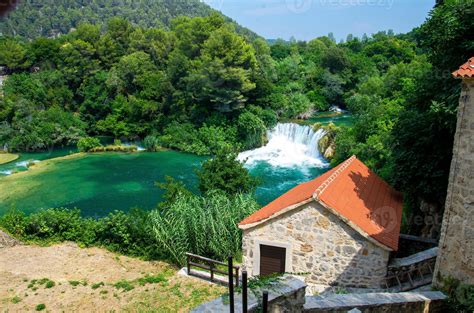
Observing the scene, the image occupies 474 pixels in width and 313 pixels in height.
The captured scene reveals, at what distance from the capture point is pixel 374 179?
524 inches

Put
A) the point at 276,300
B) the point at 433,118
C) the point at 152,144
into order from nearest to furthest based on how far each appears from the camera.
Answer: the point at 276,300
the point at 433,118
the point at 152,144

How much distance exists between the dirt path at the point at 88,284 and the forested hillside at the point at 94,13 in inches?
3894

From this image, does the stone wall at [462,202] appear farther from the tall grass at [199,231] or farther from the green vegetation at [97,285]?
the green vegetation at [97,285]

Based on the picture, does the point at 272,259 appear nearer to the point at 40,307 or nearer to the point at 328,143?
the point at 40,307

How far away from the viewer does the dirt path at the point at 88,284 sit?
417 inches

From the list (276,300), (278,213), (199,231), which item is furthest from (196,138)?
(276,300)

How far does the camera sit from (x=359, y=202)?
1128 cm

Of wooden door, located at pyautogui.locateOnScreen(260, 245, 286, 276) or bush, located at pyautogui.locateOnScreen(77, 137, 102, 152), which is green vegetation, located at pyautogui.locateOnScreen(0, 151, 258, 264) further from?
bush, located at pyautogui.locateOnScreen(77, 137, 102, 152)

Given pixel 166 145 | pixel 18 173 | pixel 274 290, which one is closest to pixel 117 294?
pixel 274 290

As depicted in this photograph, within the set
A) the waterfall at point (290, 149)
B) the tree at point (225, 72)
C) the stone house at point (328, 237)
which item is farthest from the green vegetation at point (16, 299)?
the tree at point (225, 72)

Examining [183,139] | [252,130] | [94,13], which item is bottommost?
[183,139]

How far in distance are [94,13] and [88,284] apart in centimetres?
12601

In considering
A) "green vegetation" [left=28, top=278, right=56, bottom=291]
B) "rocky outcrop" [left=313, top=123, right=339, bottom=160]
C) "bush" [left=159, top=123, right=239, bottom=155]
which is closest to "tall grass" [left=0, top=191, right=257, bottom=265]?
"green vegetation" [left=28, top=278, right=56, bottom=291]

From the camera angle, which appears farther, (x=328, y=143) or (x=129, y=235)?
(x=328, y=143)
